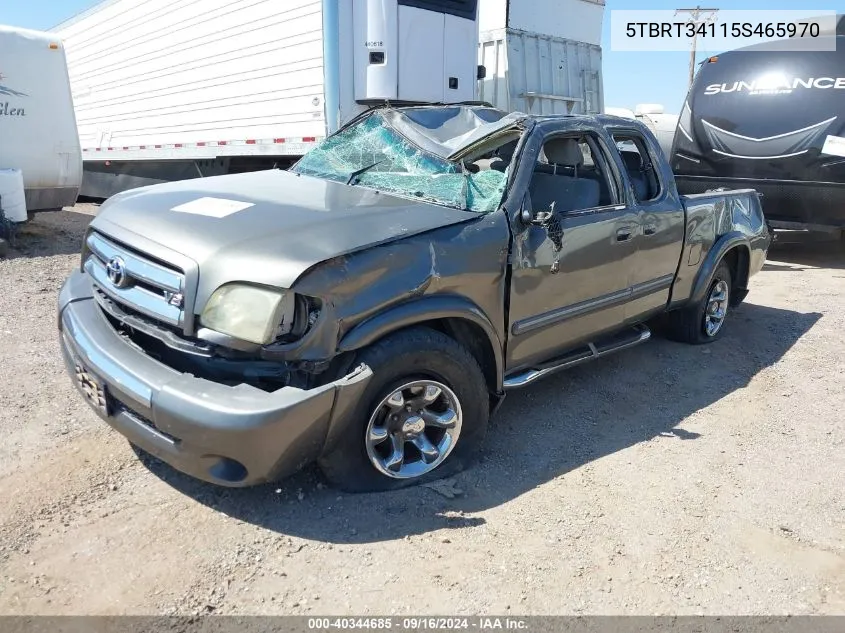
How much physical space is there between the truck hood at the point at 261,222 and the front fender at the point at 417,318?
310 millimetres

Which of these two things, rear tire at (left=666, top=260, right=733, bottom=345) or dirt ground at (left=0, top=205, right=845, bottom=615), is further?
rear tire at (left=666, top=260, right=733, bottom=345)

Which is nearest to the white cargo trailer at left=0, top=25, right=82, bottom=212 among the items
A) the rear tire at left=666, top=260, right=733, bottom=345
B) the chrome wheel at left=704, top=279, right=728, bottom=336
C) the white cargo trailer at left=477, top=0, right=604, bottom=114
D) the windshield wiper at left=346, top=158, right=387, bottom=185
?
the white cargo trailer at left=477, top=0, right=604, bottom=114

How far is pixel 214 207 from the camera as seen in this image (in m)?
3.25

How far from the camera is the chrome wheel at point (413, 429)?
3062 millimetres

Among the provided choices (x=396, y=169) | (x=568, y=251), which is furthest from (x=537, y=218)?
(x=396, y=169)

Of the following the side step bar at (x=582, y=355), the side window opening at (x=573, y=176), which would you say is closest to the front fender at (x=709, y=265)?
the side step bar at (x=582, y=355)

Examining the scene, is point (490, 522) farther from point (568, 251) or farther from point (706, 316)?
point (706, 316)

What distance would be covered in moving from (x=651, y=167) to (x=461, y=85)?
4635 millimetres

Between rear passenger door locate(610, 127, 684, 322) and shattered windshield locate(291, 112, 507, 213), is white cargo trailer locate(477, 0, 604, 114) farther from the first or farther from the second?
shattered windshield locate(291, 112, 507, 213)

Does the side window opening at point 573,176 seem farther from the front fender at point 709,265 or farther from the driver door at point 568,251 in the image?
the front fender at point 709,265

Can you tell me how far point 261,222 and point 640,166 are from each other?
2926 millimetres

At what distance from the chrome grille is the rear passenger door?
111 inches

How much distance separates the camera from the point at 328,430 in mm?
2762

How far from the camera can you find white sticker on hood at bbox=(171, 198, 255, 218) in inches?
125
